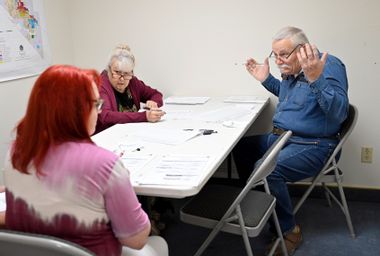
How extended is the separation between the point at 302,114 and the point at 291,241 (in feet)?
2.42

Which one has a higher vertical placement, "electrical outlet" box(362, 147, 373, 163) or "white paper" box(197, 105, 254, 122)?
"white paper" box(197, 105, 254, 122)

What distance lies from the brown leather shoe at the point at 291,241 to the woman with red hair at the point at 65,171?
1365mm

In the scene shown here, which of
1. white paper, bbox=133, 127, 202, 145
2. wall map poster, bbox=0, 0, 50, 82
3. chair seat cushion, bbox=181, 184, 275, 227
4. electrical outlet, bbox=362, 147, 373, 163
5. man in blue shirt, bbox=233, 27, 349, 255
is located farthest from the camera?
electrical outlet, bbox=362, 147, 373, 163

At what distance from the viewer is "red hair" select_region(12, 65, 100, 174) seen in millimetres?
1132

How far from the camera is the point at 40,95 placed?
114cm

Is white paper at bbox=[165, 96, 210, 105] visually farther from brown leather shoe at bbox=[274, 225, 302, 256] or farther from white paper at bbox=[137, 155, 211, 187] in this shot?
white paper at bbox=[137, 155, 211, 187]

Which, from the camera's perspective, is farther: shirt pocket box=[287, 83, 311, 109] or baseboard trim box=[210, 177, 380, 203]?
baseboard trim box=[210, 177, 380, 203]

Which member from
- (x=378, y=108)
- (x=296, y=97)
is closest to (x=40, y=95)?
(x=296, y=97)

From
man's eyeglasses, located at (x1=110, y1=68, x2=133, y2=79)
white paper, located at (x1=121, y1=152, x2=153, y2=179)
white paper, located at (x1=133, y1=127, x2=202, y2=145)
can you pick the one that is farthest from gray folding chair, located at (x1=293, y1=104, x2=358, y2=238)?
man's eyeglasses, located at (x1=110, y1=68, x2=133, y2=79)

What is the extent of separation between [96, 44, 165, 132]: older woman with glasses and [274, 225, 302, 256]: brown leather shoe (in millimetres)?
1011

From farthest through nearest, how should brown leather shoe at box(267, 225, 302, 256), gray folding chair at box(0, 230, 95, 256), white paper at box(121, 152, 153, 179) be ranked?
brown leather shoe at box(267, 225, 302, 256)
white paper at box(121, 152, 153, 179)
gray folding chair at box(0, 230, 95, 256)

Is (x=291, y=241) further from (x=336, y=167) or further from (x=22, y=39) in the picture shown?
(x=22, y=39)

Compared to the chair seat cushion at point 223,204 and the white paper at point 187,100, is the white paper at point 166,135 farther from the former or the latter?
the white paper at point 187,100

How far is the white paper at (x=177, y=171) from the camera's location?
4.77ft
